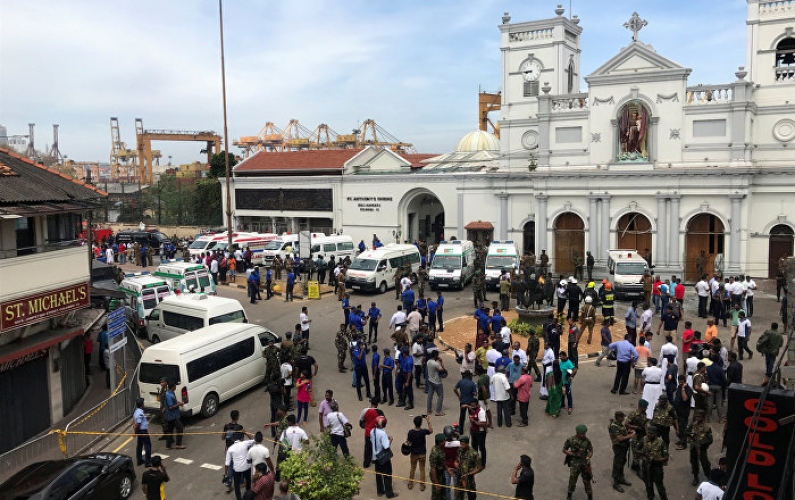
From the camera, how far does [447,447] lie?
10.5 meters

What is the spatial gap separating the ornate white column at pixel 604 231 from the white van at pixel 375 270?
390 inches

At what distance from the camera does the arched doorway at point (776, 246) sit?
30.0 m

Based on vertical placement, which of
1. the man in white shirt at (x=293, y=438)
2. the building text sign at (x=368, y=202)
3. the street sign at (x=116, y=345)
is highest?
the building text sign at (x=368, y=202)

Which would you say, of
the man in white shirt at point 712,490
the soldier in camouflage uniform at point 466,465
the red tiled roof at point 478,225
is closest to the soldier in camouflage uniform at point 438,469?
the soldier in camouflage uniform at point 466,465

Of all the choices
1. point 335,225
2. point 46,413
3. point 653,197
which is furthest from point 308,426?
point 335,225

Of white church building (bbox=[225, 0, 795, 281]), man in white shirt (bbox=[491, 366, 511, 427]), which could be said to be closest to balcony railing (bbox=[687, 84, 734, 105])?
white church building (bbox=[225, 0, 795, 281])

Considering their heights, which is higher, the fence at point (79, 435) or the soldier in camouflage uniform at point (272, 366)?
the soldier in camouflage uniform at point (272, 366)

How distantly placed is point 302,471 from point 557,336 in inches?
358

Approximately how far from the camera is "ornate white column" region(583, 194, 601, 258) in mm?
32866

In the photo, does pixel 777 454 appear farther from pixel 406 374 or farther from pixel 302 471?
pixel 406 374

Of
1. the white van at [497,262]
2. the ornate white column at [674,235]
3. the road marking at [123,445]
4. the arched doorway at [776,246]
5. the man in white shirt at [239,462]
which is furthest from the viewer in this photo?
the ornate white column at [674,235]

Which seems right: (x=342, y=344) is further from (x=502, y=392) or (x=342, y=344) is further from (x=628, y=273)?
(x=628, y=273)

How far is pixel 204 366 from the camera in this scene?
15.4 metres

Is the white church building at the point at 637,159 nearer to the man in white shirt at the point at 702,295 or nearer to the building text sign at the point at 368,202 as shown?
the building text sign at the point at 368,202
